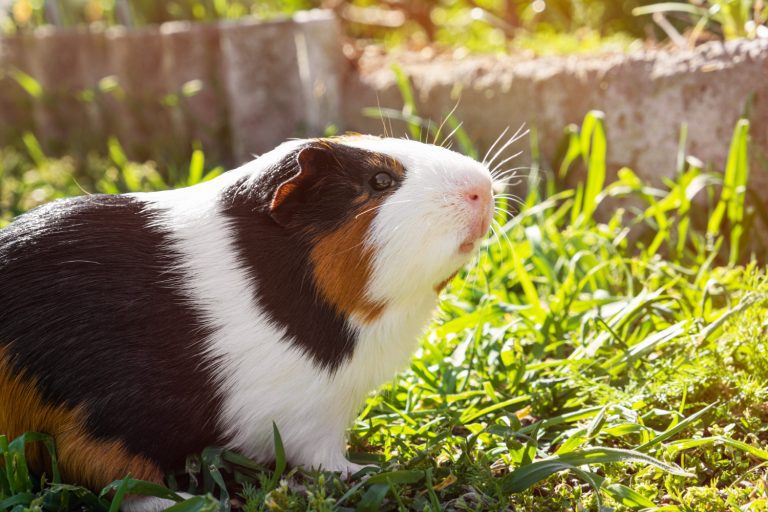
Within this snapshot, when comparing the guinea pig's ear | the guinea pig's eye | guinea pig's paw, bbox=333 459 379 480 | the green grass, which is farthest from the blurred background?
guinea pig's paw, bbox=333 459 379 480

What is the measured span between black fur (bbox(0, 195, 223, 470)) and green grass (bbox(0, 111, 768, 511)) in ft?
0.45

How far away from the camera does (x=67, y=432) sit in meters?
2.18

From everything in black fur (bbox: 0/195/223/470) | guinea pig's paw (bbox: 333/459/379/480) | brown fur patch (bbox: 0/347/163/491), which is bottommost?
guinea pig's paw (bbox: 333/459/379/480)

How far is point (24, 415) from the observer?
2.21 meters

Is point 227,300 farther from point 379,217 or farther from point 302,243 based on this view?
point 379,217

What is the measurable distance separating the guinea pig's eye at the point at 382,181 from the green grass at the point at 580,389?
14.1 inches

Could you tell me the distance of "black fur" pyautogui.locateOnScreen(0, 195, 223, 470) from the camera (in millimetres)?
2162

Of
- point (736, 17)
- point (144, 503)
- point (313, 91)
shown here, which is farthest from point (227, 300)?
point (313, 91)

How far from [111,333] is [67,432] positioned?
0.26m

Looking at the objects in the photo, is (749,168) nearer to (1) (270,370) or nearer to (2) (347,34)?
(1) (270,370)

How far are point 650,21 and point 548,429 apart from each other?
10.8 ft

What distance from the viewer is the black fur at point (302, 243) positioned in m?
2.25

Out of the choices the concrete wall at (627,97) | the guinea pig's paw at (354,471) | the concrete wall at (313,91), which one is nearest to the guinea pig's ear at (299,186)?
the guinea pig's paw at (354,471)

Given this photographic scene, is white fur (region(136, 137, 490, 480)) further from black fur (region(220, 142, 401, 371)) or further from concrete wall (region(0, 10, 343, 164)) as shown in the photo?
concrete wall (region(0, 10, 343, 164))
